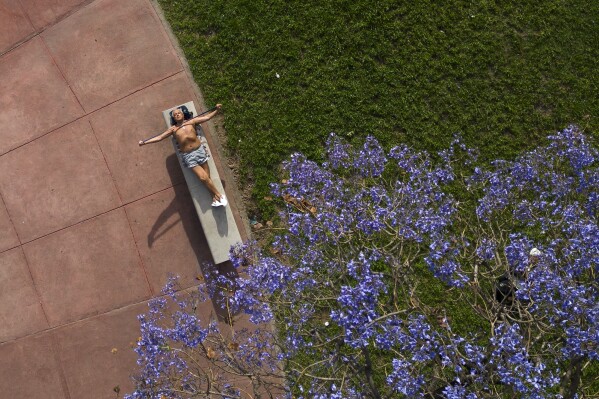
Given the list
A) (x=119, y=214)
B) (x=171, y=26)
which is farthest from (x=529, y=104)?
(x=119, y=214)

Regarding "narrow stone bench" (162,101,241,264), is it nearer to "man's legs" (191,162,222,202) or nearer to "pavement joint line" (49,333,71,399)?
"man's legs" (191,162,222,202)

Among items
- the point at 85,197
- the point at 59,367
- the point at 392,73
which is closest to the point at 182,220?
the point at 85,197

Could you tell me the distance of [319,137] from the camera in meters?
9.19

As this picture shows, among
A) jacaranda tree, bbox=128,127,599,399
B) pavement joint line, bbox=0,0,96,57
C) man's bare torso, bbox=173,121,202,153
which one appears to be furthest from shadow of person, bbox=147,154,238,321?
pavement joint line, bbox=0,0,96,57

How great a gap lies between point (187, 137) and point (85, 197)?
A: 2.36 m

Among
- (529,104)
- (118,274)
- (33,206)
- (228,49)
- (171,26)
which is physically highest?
(171,26)

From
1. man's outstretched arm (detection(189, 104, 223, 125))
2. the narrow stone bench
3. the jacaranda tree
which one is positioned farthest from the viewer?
the narrow stone bench

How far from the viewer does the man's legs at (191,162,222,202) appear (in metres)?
8.62

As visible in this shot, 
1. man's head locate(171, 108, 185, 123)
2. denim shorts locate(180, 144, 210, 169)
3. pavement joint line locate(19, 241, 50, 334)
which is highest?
man's head locate(171, 108, 185, 123)

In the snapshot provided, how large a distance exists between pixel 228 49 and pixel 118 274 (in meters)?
4.20

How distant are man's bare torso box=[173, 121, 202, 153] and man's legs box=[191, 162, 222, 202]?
314mm

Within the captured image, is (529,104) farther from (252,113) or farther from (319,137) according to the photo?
(252,113)

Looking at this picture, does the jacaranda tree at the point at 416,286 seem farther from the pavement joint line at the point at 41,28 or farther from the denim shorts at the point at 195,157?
the pavement joint line at the point at 41,28

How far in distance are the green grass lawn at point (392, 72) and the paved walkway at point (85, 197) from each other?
0.84m
